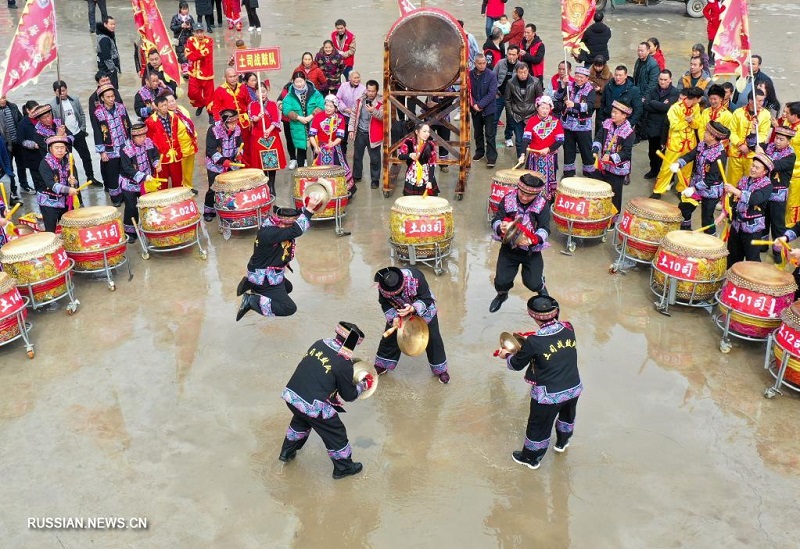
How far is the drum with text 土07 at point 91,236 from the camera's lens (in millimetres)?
8531

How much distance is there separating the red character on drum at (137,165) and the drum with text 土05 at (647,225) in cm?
588

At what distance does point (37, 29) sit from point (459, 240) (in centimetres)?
560

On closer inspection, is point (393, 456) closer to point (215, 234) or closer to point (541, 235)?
point (541, 235)

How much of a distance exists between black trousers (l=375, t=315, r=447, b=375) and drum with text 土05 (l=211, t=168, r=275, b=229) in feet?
11.4

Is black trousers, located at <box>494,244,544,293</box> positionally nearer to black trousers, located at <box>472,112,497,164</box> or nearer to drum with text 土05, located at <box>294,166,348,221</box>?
drum with text 土05, located at <box>294,166,348,221</box>

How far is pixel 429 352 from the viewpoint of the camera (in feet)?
22.9

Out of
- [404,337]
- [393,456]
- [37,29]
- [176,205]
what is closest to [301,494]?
[393,456]

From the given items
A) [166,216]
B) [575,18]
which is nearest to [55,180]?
[166,216]

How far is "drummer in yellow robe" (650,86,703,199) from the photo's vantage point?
408 inches

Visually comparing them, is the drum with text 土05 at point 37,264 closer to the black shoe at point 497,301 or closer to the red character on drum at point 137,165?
the red character on drum at point 137,165

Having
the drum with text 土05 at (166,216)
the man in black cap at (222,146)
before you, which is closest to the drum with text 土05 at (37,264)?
the drum with text 土05 at (166,216)

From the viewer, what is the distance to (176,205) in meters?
9.16

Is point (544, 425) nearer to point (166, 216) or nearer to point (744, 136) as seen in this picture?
point (166, 216)

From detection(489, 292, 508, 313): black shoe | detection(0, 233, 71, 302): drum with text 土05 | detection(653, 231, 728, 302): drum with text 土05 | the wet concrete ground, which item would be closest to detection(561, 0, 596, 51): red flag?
the wet concrete ground
